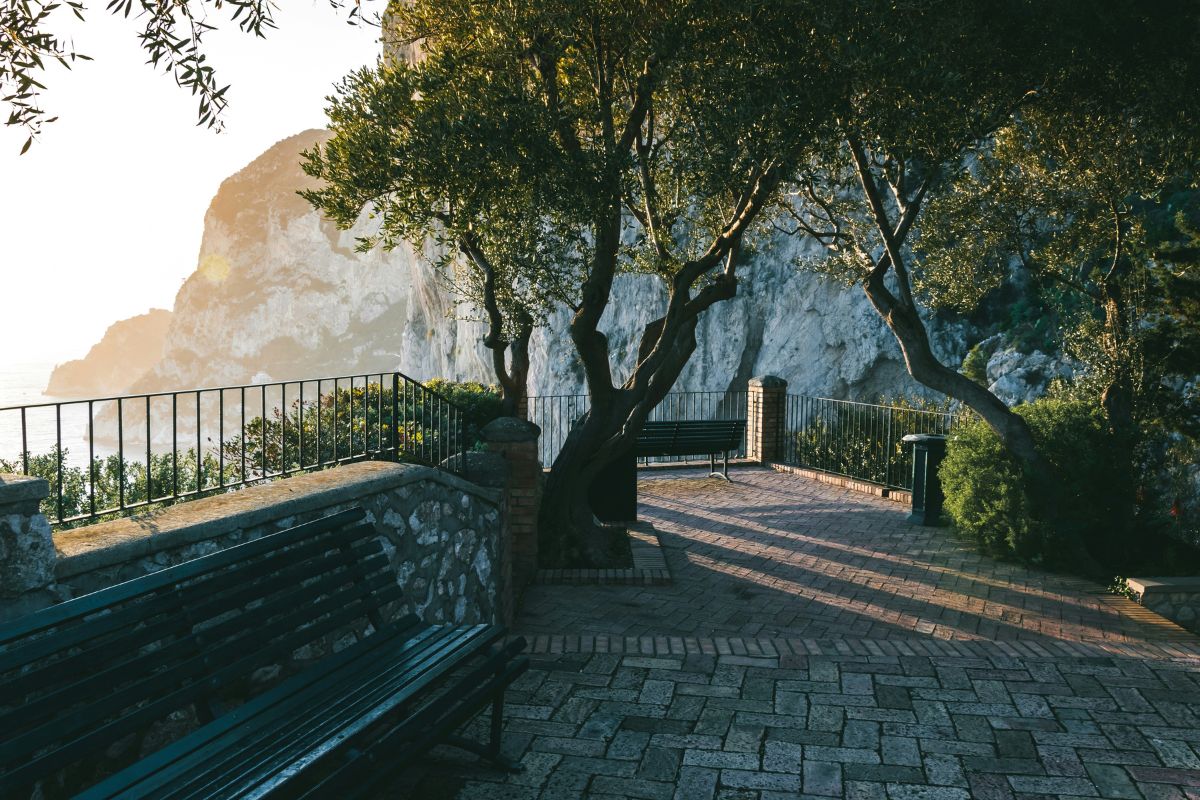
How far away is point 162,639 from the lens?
3.26 metres

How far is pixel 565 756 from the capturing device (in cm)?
404

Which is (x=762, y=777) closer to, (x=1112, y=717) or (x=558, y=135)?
(x=1112, y=717)

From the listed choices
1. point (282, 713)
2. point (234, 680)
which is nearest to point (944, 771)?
point (282, 713)

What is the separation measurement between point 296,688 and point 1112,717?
400 centimetres

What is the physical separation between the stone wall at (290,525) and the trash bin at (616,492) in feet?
11.7

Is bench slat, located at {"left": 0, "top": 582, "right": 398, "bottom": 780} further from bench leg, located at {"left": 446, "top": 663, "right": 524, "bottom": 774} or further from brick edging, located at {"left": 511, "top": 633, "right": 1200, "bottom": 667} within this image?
brick edging, located at {"left": 511, "top": 633, "right": 1200, "bottom": 667}

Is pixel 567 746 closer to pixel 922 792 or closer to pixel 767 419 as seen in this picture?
pixel 922 792

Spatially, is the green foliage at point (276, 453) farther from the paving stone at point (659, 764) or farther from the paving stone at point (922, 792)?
the paving stone at point (922, 792)

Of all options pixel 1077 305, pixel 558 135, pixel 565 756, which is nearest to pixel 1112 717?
pixel 565 756

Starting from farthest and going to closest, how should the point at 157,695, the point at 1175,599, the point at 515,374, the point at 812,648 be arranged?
the point at 515,374, the point at 1175,599, the point at 812,648, the point at 157,695

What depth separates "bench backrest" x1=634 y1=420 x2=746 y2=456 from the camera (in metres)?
12.3

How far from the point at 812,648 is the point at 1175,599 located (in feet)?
12.5

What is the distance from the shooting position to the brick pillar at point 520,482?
7828 mm

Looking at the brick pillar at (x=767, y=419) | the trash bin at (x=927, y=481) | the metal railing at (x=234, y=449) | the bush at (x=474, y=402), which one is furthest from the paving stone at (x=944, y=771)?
the brick pillar at (x=767, y=419)
